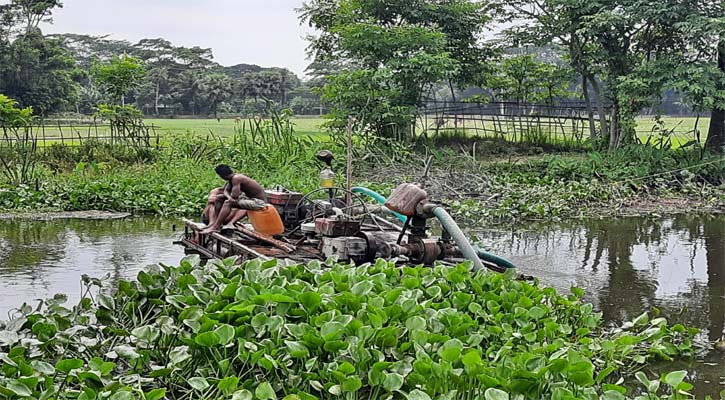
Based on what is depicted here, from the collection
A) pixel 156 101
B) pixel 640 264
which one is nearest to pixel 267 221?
pixel 640 264

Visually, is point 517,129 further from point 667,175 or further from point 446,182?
point 446,182

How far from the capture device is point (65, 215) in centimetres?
1012

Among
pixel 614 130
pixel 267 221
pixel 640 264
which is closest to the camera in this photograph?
pixel 267 221

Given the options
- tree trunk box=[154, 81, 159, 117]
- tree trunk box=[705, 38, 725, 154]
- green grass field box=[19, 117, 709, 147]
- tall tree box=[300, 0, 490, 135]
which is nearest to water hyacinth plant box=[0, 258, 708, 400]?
green grass field box=[19, 117, 709, 147]

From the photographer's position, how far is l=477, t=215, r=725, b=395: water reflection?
5.87m

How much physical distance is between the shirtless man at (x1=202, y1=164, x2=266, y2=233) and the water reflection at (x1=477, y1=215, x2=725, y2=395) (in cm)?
257

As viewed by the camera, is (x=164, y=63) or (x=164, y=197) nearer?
(x=164, y=197)

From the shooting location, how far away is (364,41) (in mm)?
15000

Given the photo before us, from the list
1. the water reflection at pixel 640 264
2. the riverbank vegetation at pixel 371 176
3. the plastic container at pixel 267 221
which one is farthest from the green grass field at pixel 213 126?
the plastic container at pixel 267 221

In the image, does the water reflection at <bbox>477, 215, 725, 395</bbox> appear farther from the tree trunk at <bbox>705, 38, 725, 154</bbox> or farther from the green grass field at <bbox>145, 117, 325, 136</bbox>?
A: the green grass field at <bbox>145, 117, 325, 136</bbox>

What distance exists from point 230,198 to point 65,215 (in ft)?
14.0

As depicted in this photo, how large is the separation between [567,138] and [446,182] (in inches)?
253

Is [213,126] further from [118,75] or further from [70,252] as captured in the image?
[70,252]

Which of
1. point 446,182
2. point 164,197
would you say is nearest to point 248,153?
point 164,197
